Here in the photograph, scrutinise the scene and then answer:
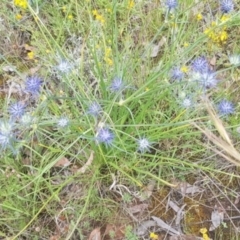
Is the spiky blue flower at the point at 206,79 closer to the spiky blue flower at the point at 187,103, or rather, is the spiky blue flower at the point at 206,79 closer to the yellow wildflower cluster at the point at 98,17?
the spiky blue flower at the point at 187,103

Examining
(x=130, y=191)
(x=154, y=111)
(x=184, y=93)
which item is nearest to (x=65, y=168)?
(x=130, y=191)

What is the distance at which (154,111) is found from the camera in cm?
158

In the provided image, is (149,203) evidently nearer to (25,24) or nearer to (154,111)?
(154,111)

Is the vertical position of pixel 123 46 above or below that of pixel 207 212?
above

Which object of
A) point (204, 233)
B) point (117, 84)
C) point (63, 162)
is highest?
point (117, 84)

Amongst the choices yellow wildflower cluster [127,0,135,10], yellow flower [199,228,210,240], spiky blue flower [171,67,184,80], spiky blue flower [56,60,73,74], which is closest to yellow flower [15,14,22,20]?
yellow wildflower cluster [127,0,135,10]

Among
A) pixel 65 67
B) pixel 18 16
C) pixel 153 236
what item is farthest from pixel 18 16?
pixel 153 236

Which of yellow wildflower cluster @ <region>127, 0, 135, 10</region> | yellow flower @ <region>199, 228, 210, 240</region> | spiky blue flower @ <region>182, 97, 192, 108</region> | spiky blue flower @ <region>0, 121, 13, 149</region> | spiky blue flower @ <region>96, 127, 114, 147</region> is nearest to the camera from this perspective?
spiky blue flower @ <region>0, 121, 13, 149</region>

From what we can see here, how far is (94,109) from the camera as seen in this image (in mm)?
1378

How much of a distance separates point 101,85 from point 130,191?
352mm

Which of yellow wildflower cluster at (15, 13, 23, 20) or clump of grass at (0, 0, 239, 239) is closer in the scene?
clump of grass at (0, 0, 239, 239)

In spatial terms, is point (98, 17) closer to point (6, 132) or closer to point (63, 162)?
point (63, 162)

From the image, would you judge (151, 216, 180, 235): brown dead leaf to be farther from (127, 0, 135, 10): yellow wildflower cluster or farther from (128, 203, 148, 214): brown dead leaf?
(127, 0, 135, 10): yellow wildflower cluster

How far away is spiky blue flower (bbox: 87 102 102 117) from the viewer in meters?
1.38
